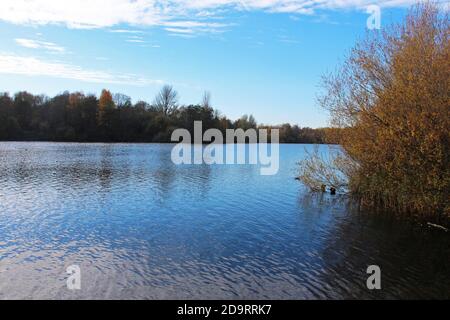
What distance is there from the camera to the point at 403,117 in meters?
13.8

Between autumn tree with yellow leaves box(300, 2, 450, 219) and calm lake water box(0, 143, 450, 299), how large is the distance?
1.65m

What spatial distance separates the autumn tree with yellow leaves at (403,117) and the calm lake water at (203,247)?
1.65m

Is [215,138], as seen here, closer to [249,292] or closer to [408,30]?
[408,30]

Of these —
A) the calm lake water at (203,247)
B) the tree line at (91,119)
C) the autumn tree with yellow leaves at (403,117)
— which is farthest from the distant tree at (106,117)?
the autumn tree with yellow leaves at (403,117)

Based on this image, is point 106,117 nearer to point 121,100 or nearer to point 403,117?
point 121,100

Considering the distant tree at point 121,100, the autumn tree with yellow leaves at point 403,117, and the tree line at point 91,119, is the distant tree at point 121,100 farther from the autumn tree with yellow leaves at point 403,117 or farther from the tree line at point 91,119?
the autumn tree with yellow leaves at point 403,117

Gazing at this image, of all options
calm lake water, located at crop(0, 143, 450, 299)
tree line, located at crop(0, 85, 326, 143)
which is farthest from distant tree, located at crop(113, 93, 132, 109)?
calm lake water, located at crop(0, 143, 450, 299)

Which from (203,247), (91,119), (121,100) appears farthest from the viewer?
(121,100)

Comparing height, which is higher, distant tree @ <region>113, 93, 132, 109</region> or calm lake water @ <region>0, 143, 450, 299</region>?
distant tree @ <region>113, 93, 132, 109</region>

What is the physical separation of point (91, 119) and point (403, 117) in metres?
82.5

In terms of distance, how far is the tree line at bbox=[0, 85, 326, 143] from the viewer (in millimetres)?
79625

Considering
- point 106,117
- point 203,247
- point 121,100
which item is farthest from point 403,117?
point 121,100

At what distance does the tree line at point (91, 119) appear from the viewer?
79625 mm

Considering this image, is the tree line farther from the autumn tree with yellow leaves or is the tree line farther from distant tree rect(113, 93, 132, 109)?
the autumn tree with yellow leaves
